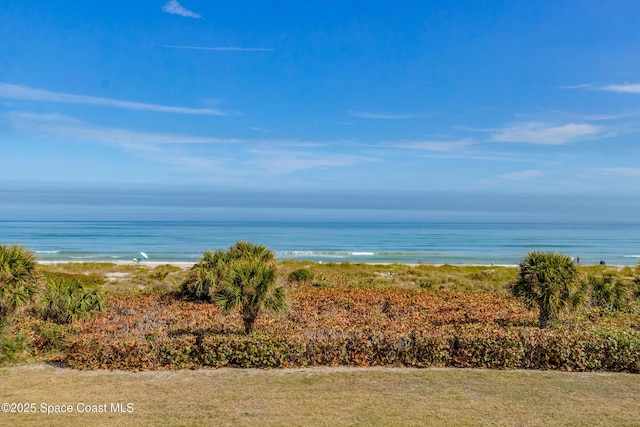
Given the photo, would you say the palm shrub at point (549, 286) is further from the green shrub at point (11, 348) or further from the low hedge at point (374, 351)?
the green shrub at point (11, 348)

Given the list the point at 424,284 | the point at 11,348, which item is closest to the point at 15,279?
the point at 11,348

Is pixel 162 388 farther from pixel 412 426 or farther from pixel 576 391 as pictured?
pixel 576 391

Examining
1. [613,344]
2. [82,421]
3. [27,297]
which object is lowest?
[82,421]

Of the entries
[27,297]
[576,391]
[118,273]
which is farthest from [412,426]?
[118,273]

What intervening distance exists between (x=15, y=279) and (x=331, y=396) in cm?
705

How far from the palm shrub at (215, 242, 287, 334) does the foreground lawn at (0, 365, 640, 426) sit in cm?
180

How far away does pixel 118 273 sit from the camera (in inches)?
1371

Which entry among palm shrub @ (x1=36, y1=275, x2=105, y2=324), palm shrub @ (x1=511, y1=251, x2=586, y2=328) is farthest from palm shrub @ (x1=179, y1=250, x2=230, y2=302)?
palm shrub @ (x1=511, y1=251, x2=586, y2=328)

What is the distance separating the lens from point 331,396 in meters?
8.60

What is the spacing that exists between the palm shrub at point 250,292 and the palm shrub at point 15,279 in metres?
3.91

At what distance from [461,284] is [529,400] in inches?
721

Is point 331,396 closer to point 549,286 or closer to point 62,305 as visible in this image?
point 549,286

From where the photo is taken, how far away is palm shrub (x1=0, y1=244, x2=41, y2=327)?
10562 mm

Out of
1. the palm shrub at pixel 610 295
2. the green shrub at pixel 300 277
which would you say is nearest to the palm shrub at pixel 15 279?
the green shrub at pixel 300 277
